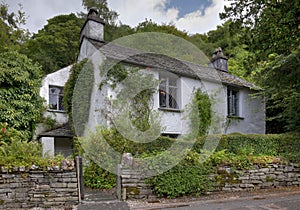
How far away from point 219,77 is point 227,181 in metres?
8.08

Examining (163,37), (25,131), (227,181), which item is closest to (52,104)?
(25,131)

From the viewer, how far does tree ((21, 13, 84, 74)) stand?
2106 cm

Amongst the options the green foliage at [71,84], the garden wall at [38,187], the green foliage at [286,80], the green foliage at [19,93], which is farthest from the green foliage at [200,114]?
the green foliage at [19,93]

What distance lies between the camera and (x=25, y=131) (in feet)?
41.3

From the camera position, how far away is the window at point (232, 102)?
49.3 feet

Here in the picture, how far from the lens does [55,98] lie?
15.2 m

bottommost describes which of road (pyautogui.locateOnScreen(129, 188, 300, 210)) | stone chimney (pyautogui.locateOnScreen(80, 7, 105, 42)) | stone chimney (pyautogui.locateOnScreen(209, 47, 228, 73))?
road (pyautogui.locateOnScreen(129, 188, 300, 210))

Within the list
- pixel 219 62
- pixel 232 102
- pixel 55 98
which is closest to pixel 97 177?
pixel 55 98

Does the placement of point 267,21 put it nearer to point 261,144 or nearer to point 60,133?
point 261,144

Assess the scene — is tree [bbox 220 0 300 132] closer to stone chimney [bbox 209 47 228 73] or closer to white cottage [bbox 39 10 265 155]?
white cottage [bbox 39 10 265 155]

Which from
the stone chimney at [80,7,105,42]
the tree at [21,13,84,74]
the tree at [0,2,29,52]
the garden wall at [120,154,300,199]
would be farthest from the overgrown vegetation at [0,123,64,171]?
the tree at [21,13,84,74]

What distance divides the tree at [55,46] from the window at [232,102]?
1220cm

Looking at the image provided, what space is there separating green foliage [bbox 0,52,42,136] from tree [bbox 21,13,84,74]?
26.3ft

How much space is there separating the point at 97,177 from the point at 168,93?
5821 mm
